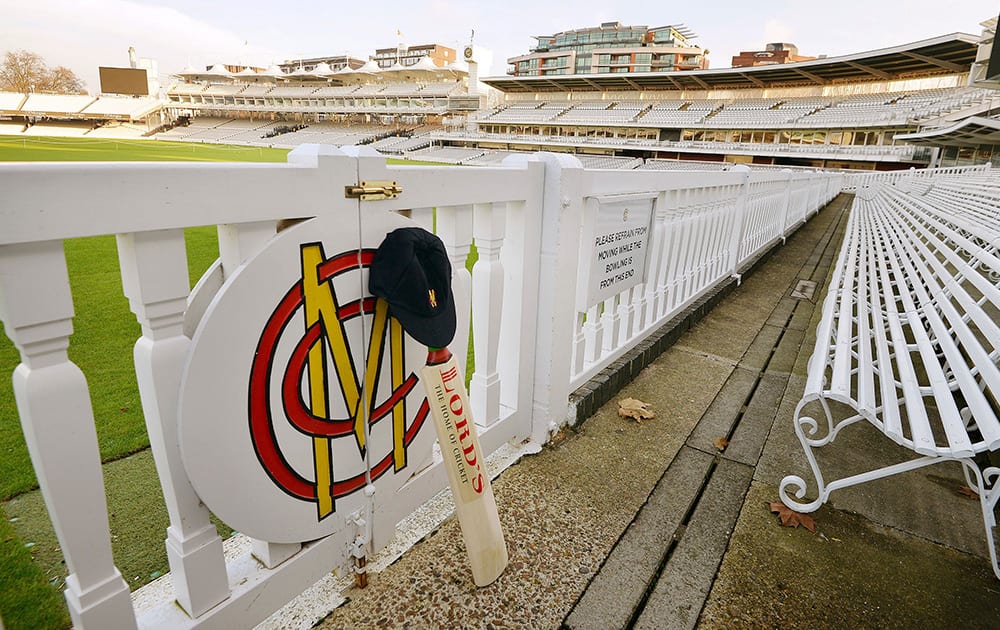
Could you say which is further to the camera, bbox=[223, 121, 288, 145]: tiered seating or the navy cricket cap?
bbox=[223, 121, 288, 145]: tiered seating

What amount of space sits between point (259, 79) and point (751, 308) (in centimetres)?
10896

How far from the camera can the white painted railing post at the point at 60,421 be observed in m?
0.91

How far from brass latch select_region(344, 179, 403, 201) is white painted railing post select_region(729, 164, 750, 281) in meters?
4.59

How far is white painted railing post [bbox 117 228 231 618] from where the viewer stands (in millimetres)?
1078

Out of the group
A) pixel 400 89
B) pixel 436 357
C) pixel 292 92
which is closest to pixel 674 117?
pixel 400 89

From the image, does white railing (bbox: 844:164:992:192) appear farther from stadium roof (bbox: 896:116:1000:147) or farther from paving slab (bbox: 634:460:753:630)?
paving slab (bbox: 634:460:753:630)

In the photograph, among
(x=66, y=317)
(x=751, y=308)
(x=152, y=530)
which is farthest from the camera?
(x=751, y=308)

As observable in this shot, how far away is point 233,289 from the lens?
3.93 ft

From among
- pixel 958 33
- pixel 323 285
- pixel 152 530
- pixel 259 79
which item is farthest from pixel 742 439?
pixel 259 79

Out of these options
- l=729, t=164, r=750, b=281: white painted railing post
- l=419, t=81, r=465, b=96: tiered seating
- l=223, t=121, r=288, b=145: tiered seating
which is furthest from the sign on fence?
l=419, t=81, r=465, b=96: tiered seating

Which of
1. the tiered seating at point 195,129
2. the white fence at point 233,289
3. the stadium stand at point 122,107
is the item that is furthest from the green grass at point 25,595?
the stadium stand at point 122,107

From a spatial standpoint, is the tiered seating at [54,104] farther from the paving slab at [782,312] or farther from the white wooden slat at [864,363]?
the white wooden slat at [864,363]

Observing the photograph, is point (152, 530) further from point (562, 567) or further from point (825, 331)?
point (825, 331)

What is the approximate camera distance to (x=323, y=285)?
4.57ft
